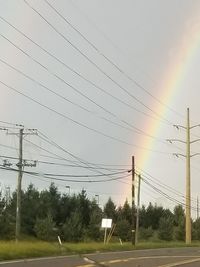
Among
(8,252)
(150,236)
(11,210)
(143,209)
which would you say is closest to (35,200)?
(11,210)

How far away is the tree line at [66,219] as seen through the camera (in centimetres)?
8488

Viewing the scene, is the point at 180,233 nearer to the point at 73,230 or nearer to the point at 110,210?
the point at 110,210

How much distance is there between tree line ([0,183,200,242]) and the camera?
84875 millimetres

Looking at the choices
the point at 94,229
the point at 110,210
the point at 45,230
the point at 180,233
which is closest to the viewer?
the point at 45,230

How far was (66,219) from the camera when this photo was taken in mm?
99625

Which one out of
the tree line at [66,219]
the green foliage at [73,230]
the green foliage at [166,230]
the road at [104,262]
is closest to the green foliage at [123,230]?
the tree line at [66,219]

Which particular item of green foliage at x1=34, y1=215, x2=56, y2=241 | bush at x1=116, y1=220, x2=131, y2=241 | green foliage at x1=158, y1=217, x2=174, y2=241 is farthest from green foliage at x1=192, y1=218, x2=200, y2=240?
green foliage at x1=34, y1=215, x2=56, y2=241

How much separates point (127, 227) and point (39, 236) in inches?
781

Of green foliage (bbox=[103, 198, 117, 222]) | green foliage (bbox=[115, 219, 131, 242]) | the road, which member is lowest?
the road

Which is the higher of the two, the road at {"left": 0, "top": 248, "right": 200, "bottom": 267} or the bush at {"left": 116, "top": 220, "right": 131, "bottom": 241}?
the bush at {"left": 116, "top": 220, "right": 131, "bottom": 241}

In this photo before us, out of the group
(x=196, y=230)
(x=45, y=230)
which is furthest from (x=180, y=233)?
(x=45, y=230)

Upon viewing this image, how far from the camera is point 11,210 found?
97.6 m

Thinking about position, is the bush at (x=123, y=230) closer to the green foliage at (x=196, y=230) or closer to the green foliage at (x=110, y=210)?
the green foliage at (x=196, y=230)

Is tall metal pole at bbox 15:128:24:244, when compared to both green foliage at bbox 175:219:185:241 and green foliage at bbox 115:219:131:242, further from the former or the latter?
green foliage at bbox 175:219:185:241
